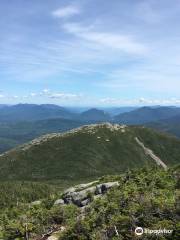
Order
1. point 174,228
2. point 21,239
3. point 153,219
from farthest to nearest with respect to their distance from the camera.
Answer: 1. point 21,239
2. point 153,219
3. point 174,228

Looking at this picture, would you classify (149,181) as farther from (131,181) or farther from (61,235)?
(61,235)

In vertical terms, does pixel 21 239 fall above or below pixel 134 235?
below

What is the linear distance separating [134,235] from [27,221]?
3347 cm

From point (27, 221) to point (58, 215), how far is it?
6.91 meters

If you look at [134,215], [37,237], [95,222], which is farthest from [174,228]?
[37,237]

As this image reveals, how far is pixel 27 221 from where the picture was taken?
3091 inches

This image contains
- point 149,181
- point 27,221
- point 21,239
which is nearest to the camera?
point 21,239

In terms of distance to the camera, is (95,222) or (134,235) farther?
(95,222)
